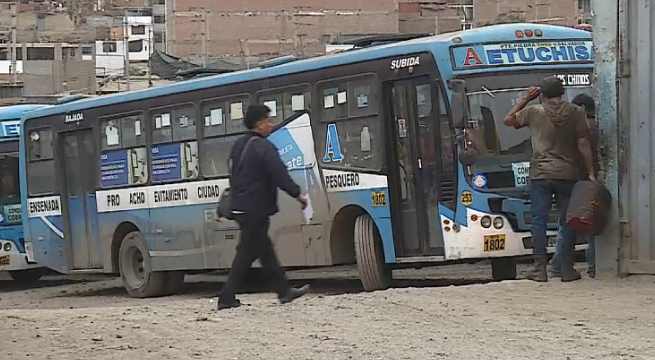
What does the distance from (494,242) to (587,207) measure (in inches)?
72.1

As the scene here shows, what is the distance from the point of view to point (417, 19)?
6262 cm

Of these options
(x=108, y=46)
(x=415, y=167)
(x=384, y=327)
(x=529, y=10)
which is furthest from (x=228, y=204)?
(x=108, y=46)

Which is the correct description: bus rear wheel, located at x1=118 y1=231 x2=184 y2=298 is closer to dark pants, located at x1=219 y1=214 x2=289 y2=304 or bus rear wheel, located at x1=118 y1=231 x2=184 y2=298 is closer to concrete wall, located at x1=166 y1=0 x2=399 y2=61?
dark pants, located at x1=219 y1=214 x2=289 y2=304

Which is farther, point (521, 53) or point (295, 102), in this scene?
point (295, 102)

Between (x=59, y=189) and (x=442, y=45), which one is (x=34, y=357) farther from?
(x=59, y=189)

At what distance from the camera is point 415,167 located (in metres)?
13.7

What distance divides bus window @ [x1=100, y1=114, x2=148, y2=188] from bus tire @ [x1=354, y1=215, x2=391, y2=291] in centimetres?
460

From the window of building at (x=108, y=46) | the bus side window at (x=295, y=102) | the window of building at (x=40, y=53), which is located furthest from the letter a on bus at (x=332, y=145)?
the window of building at (x=108, y=46)

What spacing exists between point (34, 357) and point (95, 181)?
10387 millimetres

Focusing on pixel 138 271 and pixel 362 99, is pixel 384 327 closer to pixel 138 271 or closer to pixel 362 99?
pixel 362 99

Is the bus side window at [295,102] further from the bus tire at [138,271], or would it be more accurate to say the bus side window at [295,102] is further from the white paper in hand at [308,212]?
the bus tire at [138,271]

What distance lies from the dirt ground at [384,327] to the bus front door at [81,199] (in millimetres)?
7464

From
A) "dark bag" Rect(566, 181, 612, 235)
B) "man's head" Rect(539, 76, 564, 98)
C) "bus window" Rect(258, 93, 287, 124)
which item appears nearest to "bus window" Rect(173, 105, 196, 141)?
"bus window" Rect(258, 93, 287, 124)

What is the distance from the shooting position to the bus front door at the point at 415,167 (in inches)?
531
